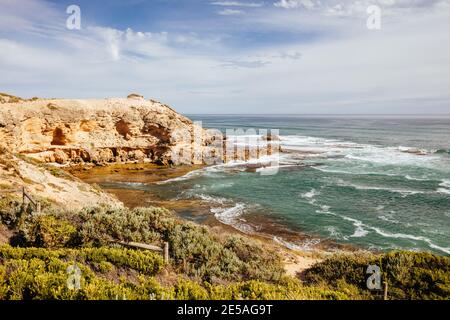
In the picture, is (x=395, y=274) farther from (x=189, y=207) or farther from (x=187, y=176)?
(x=187, y=176)

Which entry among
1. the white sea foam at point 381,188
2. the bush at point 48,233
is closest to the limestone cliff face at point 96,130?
the white sea foam at point 381,188

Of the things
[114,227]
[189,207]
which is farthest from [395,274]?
[189,207]

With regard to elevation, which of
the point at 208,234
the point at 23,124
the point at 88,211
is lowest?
the point at 208,234

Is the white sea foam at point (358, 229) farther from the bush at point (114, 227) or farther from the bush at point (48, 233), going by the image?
the bush at point (48, 233)

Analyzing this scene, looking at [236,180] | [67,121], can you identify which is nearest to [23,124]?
[67,121]
